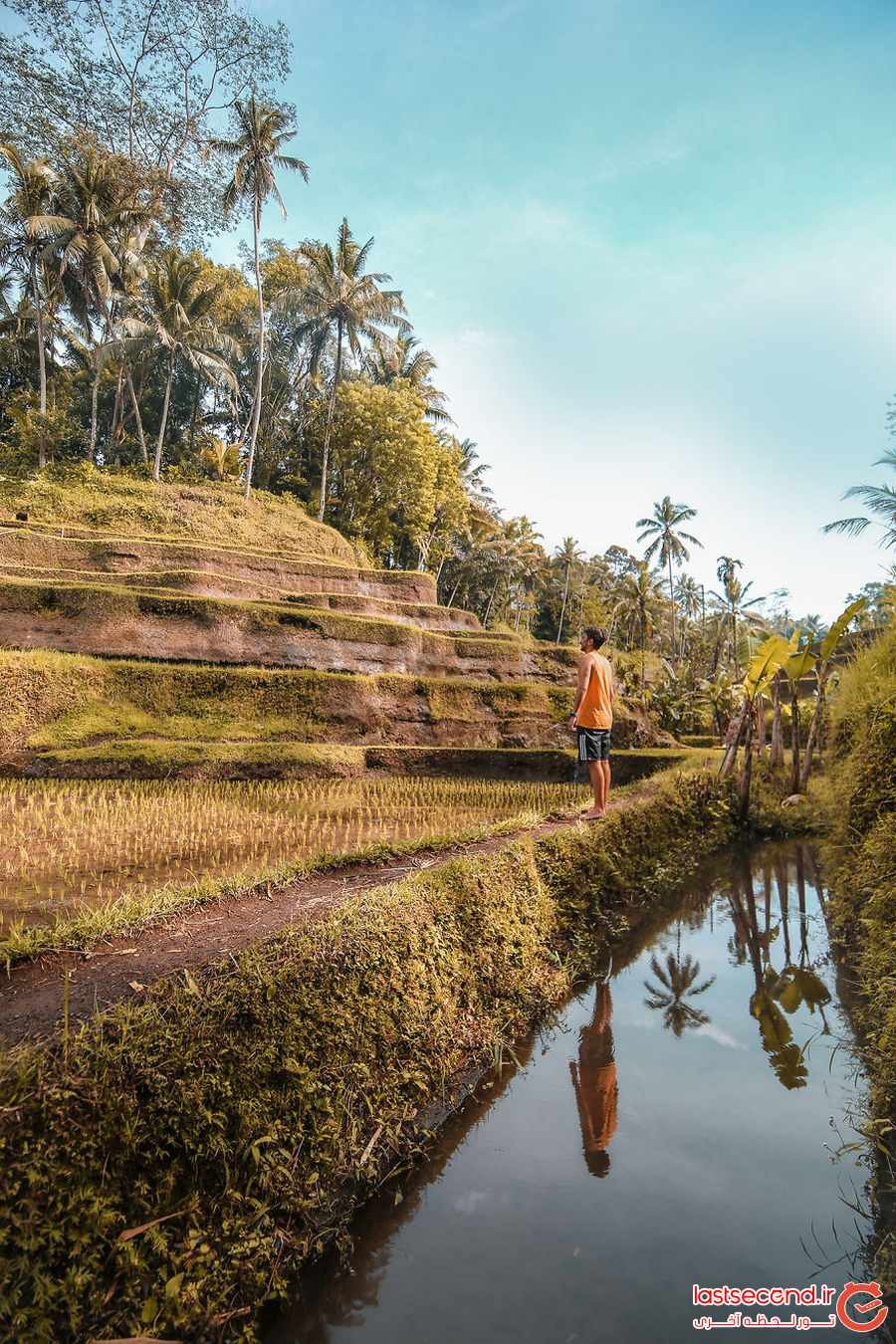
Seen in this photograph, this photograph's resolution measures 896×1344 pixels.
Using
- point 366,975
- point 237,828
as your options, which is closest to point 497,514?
point 237,828

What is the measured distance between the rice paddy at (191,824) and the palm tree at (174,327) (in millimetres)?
19045

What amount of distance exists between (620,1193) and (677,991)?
2.43 meters

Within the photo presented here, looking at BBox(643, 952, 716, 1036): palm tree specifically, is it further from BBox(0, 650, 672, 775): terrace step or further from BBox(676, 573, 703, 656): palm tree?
BBox(676, 573, 703, 656): palm tree

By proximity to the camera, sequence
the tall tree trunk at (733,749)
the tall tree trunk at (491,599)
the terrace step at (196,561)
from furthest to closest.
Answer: the tall tree trunk at (491,599)
the terrace step at (196,561)
the tall tree trunk at (733,749)

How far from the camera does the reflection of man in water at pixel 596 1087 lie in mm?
3076

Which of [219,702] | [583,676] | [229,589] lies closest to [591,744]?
[583,676]

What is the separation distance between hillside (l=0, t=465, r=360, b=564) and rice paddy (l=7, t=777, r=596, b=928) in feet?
42.9

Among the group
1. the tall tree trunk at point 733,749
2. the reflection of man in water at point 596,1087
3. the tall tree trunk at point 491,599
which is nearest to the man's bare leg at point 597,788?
the reflection of man in water at point 596,1087

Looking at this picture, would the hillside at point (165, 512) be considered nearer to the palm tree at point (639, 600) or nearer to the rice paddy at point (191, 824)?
the rice paddy at point (191, 824)

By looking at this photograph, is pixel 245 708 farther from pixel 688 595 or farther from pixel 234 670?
pixel 688 595

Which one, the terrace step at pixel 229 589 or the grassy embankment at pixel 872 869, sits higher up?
the terrace step at pixel 229 589

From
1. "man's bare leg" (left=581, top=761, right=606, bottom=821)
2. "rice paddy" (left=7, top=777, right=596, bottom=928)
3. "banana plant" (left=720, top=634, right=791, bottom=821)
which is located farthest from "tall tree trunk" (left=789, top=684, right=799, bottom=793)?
"man's bare leg" (left=581, top=761, right=606, bottom=821)

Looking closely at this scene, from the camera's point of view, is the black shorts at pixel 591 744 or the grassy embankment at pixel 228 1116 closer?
the grassy embankment at pixel 228 1116

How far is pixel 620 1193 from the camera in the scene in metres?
2.77
